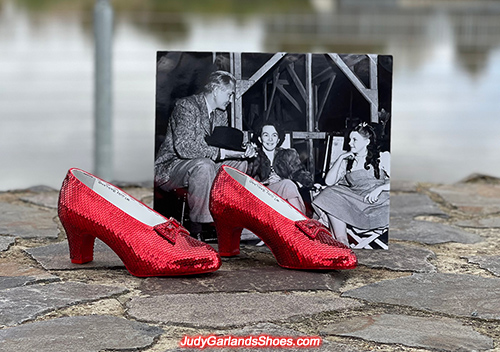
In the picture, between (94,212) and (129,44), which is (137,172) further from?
(94,212)

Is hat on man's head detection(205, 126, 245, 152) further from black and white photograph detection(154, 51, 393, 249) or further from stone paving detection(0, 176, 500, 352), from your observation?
stone paving detection(0, 176, 500, 352)

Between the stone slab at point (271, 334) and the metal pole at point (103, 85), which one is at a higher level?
the metal pole at point (103, 85)

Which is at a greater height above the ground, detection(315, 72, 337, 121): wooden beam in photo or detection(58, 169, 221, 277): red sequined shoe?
detection(315, 72, 337, 121): wooden beam in photo

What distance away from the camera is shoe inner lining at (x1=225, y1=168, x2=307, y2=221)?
1.51 meters

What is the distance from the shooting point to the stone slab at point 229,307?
3.77 ft

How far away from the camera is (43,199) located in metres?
2.31

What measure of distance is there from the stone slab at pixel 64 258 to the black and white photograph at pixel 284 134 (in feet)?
0.60

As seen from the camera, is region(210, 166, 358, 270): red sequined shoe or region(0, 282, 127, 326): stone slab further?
region(210, 166, 358, 270): red sequined shoe

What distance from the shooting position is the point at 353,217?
170 cm

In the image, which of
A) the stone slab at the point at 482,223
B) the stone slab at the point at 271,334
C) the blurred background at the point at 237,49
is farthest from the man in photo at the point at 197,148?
the blurred background at the point at 237,49

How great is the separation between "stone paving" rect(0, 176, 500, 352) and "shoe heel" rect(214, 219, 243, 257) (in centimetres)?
3

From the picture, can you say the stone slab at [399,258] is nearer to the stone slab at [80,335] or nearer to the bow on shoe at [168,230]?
the bow on shoe at [168,230]

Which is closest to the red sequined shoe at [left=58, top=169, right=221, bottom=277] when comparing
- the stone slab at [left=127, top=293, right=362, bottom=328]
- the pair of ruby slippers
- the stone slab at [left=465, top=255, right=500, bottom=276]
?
the pair of ruby slippers

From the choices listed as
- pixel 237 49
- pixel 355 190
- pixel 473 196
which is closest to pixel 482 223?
pixel 473 196
